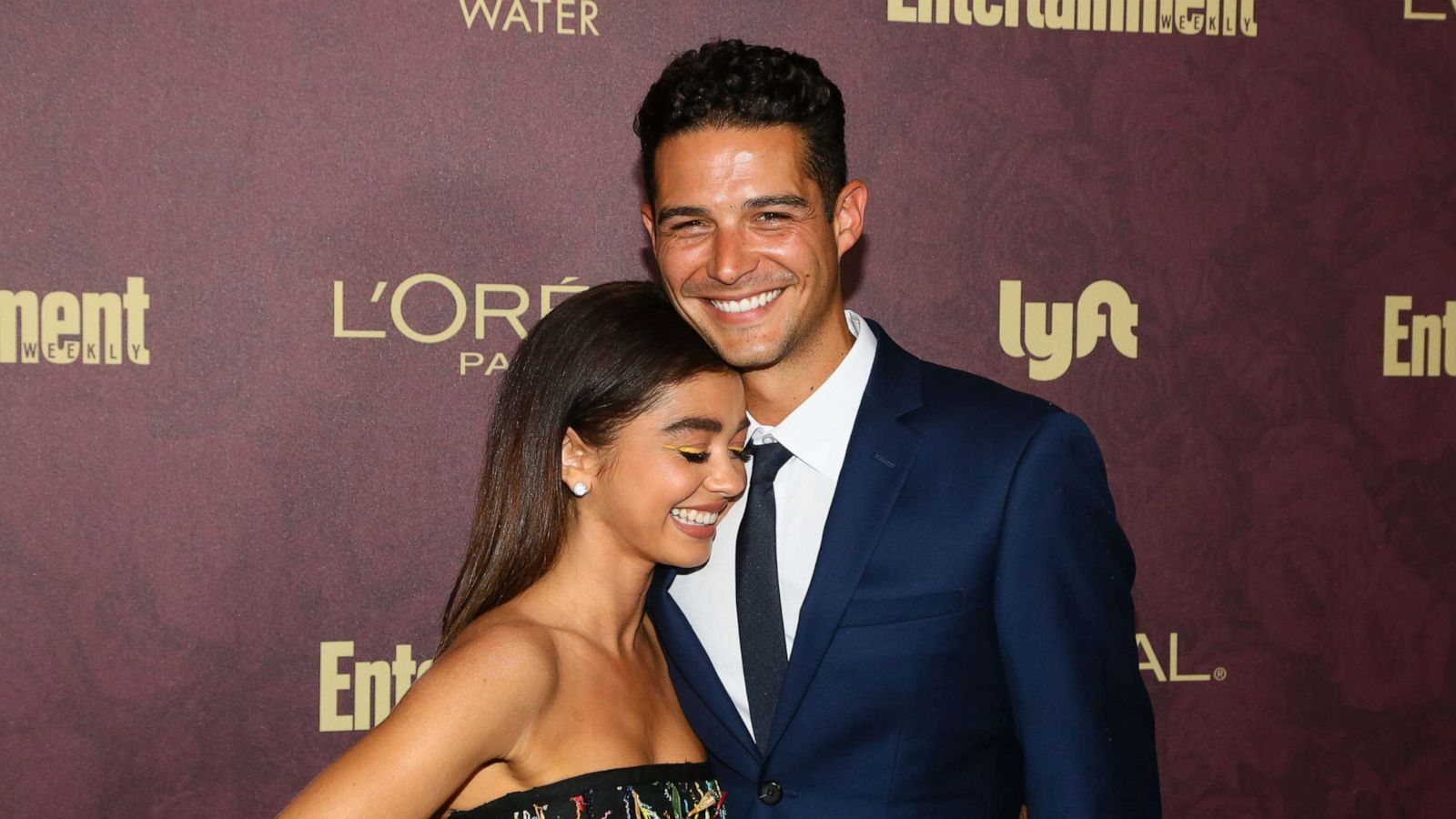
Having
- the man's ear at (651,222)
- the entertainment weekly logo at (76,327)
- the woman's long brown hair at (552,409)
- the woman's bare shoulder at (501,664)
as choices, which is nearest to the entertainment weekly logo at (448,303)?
the entertainment weekly logo at (76,327)

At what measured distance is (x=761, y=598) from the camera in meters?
1.70

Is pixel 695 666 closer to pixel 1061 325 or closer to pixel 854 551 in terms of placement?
pixel 854 551

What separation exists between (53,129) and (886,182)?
148cm

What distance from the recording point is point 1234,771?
264 centimetres

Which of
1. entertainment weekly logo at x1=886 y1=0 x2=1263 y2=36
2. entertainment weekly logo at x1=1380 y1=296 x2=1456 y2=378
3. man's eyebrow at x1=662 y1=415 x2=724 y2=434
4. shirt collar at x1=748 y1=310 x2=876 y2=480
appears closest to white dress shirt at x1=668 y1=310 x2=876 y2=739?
shirt collar at x1=748 y1=310 x2=876 y2=480

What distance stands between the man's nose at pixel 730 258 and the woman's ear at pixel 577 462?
0.91 feet

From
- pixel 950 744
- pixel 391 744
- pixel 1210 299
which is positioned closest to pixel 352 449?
pixel 391 744

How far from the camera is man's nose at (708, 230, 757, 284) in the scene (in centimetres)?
169

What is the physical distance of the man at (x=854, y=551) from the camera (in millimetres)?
1566

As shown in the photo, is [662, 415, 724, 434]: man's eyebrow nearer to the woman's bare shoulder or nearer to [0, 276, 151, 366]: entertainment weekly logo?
the woman's bare shoulder

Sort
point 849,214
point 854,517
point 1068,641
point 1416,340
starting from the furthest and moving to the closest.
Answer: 1. point 1416,340
2. point 849,214
3. point 854,517
4. point 1068,641

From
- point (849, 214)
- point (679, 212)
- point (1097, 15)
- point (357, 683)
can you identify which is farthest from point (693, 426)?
point (1097, 15)

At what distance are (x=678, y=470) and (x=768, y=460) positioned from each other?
14cm

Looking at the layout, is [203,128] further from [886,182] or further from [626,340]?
[886,182]
